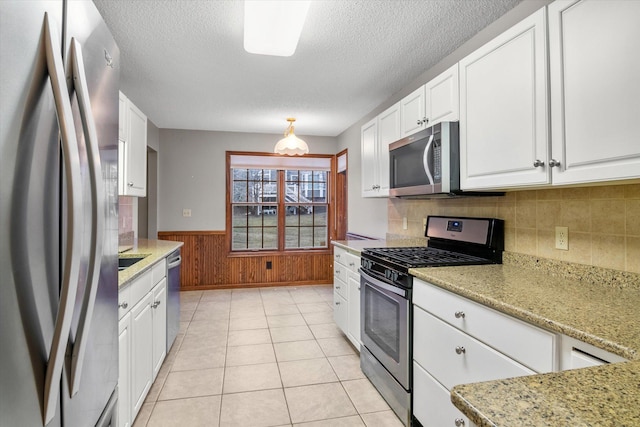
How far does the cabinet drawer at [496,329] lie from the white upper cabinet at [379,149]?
54.5 inches

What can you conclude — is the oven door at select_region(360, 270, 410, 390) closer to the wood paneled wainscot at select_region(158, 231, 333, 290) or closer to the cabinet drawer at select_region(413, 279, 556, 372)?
the cabinet drawer at select_region(413, 279, 556, 372)

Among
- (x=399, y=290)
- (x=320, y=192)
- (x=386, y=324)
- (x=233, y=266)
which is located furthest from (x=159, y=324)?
(x=320, y=192)

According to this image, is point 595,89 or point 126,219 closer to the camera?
point 595,89

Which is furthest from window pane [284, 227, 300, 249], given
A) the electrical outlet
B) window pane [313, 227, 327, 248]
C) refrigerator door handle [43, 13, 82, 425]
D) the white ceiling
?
refrigerator door handle [43, 13, 82, 425]

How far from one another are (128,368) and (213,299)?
289 centimetres

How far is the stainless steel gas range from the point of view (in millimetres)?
1937

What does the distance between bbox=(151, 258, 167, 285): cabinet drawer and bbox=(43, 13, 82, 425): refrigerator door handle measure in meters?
1.63

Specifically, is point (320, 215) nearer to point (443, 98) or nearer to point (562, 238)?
point (443, 98)

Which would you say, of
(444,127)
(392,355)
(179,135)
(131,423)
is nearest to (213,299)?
(179,135)

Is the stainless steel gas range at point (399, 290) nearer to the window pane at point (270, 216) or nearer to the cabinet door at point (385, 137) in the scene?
the cabinet door at point (385, 137)

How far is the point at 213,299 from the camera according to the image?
455 centimetres

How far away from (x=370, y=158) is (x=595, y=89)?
212cm

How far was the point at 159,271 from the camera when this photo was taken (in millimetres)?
2449

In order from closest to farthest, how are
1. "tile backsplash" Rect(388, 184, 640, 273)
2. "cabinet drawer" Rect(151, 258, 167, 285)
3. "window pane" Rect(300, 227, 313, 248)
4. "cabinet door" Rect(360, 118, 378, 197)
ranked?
"tile backsplash" Rect(388, 184, 640, 273) → "cabinet drawer" Rect(151, 258, 167, 285) → "cabinet door" Rect(360, 118, 378, 197) → "window pane" Rect(300, 227, 313, 248)
